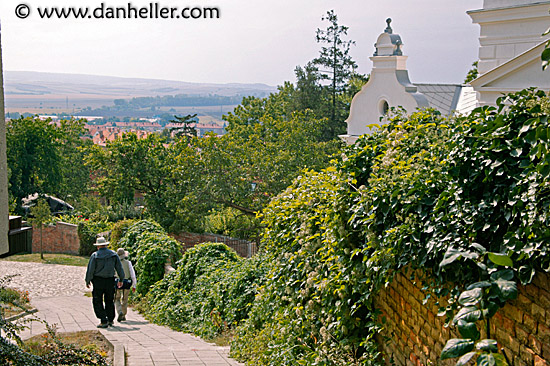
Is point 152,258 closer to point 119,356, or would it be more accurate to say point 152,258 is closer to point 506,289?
point 119,356

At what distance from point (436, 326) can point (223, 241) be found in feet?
79.1

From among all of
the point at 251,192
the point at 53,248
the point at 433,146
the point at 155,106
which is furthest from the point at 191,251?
the point at 155,106

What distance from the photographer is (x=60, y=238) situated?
32.8 meters

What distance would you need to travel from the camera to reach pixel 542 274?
3.17 meters

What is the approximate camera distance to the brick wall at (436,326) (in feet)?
10.4

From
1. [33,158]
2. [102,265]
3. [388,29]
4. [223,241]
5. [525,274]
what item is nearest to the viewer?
[525,274]

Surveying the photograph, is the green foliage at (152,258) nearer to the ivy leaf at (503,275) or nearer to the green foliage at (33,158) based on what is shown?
the ivy leaf at (503,275)

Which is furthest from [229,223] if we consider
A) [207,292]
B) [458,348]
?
[458,348]

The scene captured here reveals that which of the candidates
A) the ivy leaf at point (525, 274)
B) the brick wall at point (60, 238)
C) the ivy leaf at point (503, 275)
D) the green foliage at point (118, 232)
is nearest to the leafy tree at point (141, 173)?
the brick wall at point (60, 238)

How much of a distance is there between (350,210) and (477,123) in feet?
6.11

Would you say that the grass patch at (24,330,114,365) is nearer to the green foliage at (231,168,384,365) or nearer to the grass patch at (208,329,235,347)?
the green foliage at (231,168,384,365)

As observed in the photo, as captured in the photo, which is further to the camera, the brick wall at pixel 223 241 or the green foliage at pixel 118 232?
the brick wall at pixel 223 241

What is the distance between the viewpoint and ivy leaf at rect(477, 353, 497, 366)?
2.28 metres

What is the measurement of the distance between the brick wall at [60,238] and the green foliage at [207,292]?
64.1 ft
